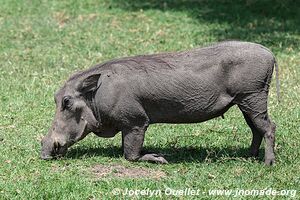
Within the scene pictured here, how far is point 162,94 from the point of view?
6.45 m

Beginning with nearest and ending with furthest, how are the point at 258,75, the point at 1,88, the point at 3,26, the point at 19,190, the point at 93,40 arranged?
1. the point at 19,190
2. the point at 258,75
3. the point at 1,88
4. the point at 93,40
5. the point at 3,26

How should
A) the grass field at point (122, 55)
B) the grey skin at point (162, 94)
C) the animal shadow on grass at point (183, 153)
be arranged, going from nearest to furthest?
the grass field at point (122, 55), the grey skin at point (162, 94), the animal shadow on grass at point (183, 153)

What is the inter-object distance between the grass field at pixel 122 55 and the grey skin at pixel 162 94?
283 mm

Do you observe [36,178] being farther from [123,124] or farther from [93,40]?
[93,40]

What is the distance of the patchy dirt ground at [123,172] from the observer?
20.5 ft

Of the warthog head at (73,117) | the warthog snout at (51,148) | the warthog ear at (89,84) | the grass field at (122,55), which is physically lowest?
the grass field at (122,55)

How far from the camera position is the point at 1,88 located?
31.5ft

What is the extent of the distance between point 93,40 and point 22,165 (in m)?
6.33

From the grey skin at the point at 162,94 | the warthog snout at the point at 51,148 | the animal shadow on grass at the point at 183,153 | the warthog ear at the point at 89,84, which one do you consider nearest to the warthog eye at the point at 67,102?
the grey skin at the point at 162,94

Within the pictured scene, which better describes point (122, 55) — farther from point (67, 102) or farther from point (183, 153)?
point (67, 102)

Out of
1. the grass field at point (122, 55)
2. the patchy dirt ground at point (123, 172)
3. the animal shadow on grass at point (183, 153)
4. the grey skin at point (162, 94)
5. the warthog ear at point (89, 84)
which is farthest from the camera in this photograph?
the animal shadow on grass at point (183, 153)

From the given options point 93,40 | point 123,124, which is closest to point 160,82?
point 123,124

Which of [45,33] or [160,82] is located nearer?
[160,82]

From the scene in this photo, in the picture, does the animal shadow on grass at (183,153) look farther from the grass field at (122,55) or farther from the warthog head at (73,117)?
the warthog head at (73,117)
